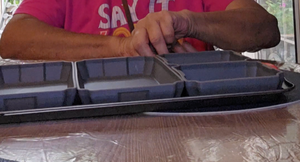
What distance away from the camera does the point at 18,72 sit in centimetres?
63

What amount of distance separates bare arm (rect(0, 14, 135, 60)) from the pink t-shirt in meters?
0.06

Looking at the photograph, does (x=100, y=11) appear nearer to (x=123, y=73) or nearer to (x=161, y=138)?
(x=123, y=73)

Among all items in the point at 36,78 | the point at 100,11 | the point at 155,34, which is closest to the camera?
the point at 36,78

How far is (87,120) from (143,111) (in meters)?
0.07

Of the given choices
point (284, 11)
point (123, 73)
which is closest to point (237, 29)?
point (123, 73)

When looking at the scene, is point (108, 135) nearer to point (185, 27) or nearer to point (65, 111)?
point (65, 111)

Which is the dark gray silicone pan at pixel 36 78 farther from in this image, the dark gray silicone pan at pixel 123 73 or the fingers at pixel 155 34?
the fingers at pixel 155 34

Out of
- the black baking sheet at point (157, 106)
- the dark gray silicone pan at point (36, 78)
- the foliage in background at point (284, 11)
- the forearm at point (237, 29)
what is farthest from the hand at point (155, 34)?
the foliage in background at point (284, 11)

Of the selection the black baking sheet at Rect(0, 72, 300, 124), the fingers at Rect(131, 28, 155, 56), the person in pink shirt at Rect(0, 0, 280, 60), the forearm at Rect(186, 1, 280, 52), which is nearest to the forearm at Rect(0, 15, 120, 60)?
the person in pink shirt at Rect(0, 0, 280, 60)

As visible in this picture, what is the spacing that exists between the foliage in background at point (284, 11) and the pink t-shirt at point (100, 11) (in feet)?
4.98

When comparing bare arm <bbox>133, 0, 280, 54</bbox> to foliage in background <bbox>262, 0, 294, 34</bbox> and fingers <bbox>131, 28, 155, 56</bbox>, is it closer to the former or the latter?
fingers <bbox>131, 28, 155, 56</bbox>

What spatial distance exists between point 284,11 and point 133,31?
2119mm

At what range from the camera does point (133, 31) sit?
2.89 feet

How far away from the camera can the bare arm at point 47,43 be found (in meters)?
0.98
